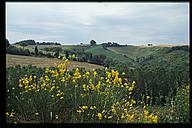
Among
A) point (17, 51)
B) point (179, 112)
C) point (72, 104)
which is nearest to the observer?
point (179, 112)

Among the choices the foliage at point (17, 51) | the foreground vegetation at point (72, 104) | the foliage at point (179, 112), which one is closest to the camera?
the foliage at point (179, 112)

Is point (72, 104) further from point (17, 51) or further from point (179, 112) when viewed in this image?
point (17, 51)

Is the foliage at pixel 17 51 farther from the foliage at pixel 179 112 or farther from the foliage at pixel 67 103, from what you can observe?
the foliage at pixel 179 112

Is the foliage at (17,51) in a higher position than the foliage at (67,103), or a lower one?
higher

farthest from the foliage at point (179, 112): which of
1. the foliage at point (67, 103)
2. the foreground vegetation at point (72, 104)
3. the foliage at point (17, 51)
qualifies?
the foliage at point (17, 51)

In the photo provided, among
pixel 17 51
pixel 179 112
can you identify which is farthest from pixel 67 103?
pixel 17 51

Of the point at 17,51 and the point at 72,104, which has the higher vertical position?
the point at 17,51

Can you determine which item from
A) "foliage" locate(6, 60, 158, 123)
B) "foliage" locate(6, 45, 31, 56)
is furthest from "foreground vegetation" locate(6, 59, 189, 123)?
"foliage" locate(6, 45, 31, 56)

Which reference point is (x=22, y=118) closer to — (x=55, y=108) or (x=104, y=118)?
(x=55, y=108)

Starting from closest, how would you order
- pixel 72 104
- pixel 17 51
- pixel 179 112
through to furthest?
1. pixel 179 112
2. pixel 72 104
3. pixel 17 51

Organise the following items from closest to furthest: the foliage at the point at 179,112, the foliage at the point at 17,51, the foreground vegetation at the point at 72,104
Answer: the foliage at the point at 179,112, the foreground vegetation at the point at 72,104, the foliage at the point at 17,51

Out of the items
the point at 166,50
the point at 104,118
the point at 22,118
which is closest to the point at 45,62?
the point at 22,118

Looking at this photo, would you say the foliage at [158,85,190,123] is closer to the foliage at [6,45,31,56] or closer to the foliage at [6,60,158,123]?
the foliage at [6,60,158,123]

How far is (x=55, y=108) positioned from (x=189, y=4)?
2271 mm
